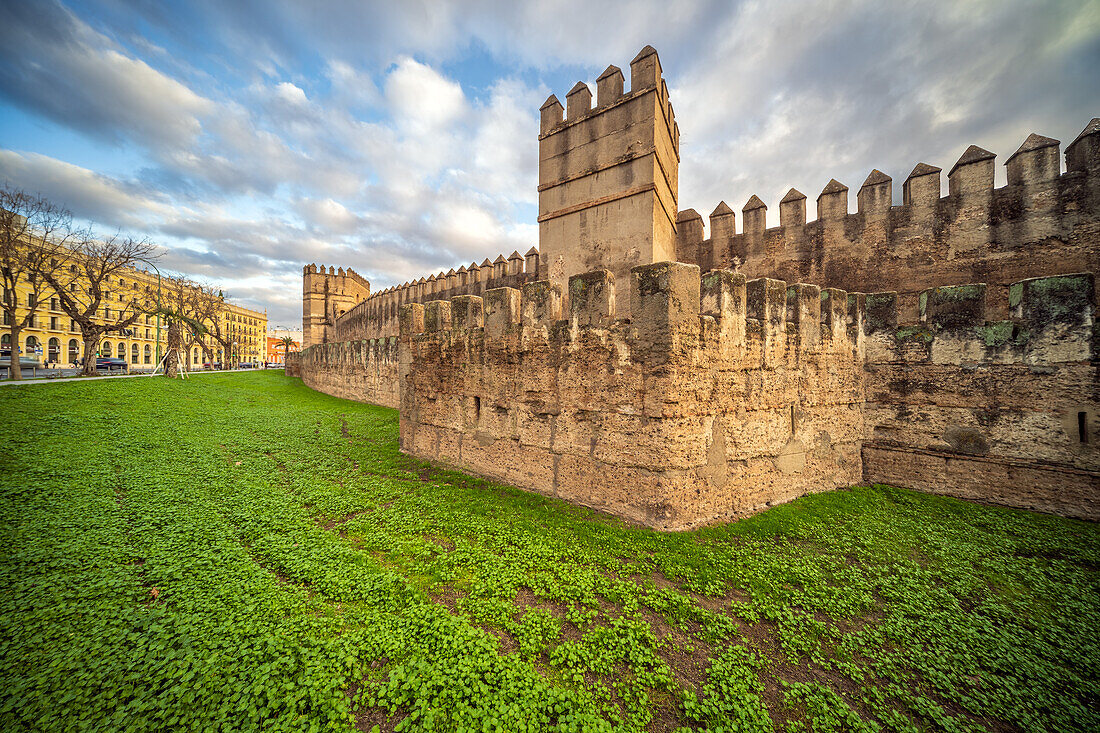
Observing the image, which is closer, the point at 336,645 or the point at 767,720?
the point at 767,720

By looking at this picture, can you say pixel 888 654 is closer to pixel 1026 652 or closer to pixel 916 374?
pixel 1026 652

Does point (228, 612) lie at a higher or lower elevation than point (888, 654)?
higher

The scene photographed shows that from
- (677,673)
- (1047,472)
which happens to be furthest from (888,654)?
(1047,472)

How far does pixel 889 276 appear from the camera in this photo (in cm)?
957

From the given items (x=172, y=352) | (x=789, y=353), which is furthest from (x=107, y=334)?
(x=789, y=353)

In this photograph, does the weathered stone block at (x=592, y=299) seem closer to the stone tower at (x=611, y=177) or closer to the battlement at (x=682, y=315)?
the battlement at (x=682, y=315)

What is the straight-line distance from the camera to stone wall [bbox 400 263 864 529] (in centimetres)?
570

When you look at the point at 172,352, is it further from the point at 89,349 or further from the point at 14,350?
the point at 14,350

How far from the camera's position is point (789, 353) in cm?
Result: 688

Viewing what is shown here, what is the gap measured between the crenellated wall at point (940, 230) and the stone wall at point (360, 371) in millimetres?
14053

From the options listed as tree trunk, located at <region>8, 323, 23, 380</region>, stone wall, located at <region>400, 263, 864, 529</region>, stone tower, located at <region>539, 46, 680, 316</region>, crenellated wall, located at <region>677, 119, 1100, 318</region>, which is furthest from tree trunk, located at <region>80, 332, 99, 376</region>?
crenellated wall, located at <region>677, 119, 1100, 318</region>

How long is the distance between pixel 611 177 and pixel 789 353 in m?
6.77

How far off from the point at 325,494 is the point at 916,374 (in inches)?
469

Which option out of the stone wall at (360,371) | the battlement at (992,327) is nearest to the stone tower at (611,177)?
the battlement at (992,327)
